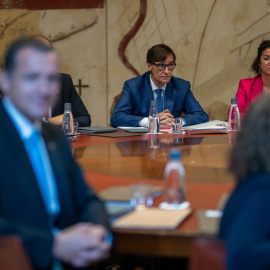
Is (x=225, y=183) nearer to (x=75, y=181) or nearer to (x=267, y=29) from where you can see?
(x=75, y=181)

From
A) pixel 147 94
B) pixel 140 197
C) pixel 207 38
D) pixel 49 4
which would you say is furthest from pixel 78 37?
pixel 140 197

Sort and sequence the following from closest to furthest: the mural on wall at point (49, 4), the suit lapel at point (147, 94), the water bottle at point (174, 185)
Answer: the water bottle at point (174, 185)
the suit lapel at point (147, 94)
the mural on wall at point (49, 4)

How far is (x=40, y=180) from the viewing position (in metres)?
1.48

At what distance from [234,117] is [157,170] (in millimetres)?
1796

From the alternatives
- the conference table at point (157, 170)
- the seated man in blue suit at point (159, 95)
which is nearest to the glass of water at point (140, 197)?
the conference table at point (157, 170)

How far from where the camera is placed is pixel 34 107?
147cm

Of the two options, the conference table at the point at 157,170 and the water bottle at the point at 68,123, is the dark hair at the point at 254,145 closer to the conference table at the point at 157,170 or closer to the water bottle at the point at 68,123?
the conference table at the point at 157,170

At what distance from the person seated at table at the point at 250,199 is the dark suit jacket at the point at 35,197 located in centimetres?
41

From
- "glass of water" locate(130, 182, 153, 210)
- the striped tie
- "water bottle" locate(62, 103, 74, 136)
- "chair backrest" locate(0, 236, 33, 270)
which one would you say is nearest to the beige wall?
the striped tie

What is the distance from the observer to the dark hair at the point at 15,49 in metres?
1.46

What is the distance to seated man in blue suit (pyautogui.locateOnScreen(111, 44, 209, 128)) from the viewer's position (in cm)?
443

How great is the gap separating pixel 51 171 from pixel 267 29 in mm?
4683

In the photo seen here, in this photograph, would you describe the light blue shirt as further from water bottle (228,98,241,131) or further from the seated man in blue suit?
the seated man in blue suit

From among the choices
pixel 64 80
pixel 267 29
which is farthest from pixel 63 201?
pixel 267 29
